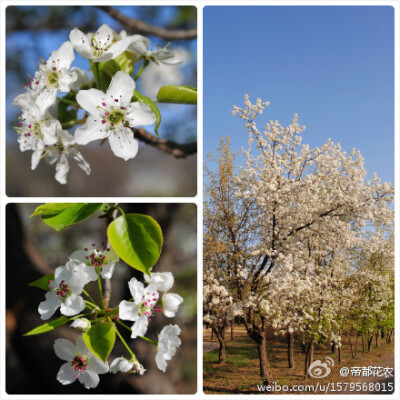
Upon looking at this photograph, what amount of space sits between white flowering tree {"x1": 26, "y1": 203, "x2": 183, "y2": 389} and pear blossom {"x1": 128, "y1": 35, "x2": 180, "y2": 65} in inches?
17.5

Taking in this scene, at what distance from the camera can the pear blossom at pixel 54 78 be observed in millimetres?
1153

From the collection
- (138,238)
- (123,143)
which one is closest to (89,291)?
(138,238)

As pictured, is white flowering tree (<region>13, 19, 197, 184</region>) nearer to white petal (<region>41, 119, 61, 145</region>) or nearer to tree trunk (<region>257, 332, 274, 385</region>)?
white petal (<region>41, 119, 61, 145</region>)

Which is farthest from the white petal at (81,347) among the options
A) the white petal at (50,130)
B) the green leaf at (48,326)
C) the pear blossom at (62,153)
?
the white petal at (50,130)

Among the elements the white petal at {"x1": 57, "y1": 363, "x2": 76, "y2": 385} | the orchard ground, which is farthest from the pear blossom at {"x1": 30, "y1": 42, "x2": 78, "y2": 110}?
the orchard ground

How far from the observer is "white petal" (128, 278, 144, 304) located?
1221mm

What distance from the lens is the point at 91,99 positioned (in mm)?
1137

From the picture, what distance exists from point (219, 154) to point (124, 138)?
0.97 m

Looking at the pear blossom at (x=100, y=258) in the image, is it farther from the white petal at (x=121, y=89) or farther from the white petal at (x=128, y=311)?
the white petal at (x=121, y=89)

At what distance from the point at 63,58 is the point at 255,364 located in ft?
5.56

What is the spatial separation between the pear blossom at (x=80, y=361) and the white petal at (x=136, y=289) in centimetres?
24

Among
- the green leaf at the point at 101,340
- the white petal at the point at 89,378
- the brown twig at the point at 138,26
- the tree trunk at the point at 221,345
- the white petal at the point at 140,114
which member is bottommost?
the tree trunk at the point at 221,345

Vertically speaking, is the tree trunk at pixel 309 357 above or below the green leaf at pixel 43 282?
below

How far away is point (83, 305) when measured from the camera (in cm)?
118
